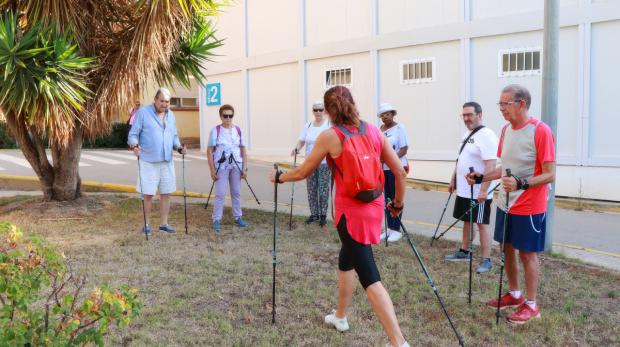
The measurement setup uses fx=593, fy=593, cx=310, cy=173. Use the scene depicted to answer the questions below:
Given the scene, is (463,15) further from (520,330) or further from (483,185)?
(520,330)

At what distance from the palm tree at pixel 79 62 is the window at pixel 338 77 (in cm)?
715

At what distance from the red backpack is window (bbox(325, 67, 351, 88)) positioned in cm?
1216

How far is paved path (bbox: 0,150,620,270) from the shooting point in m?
7.33

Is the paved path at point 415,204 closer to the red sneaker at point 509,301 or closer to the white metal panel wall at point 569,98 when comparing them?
the red sneaker at point 509,301

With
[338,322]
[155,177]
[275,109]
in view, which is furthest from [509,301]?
[275,109]

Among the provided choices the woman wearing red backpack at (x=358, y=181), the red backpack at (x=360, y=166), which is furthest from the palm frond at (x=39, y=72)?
the red backpack at (x=360, y=166)

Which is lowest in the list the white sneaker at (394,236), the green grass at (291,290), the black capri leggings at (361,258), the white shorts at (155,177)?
the green grass at (291,290)

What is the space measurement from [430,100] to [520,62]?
2296 millimetres

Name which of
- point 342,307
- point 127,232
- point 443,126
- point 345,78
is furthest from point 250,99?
point 342,307

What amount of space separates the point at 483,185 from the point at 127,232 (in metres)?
4.61

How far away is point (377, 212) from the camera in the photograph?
3.90 metres

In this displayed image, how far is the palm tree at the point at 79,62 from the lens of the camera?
7.36 meters

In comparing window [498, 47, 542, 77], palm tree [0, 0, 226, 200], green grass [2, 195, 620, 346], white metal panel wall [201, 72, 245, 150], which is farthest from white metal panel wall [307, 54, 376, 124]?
green grass [2, 195, 620, 346]

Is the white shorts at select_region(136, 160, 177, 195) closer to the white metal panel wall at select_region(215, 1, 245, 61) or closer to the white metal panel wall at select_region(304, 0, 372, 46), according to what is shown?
the white metal panel wall at select_region(304, 0, 372, 46)
